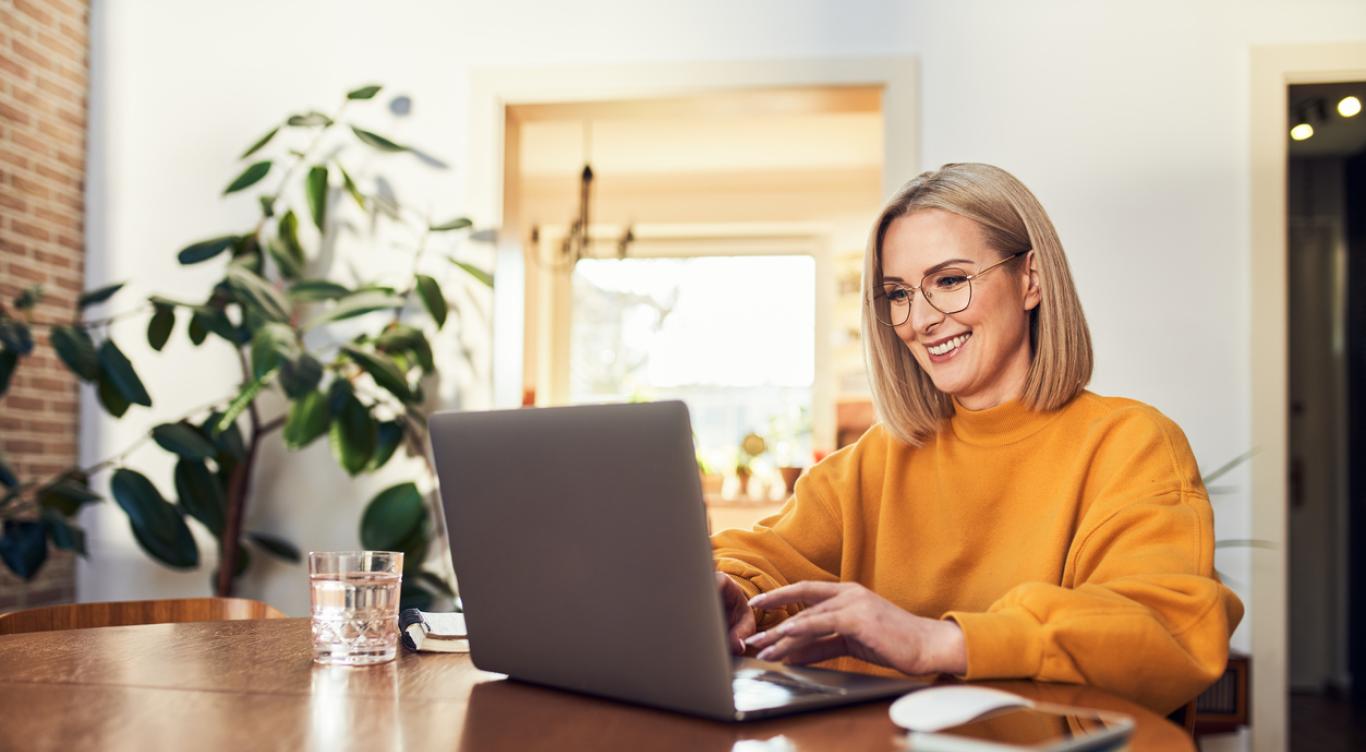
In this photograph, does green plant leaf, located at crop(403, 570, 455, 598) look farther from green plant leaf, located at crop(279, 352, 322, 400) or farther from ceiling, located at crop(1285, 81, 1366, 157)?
ceiling, located at crop(1285, 81, 1366, 157)

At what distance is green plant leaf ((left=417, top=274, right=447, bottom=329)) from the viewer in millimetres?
3438

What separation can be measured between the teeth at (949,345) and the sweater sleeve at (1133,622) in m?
0.40

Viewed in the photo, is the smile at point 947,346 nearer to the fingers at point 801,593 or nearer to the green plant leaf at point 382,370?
the fingers at point 801,593

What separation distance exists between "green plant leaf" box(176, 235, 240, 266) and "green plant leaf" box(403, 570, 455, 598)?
1.06 meters

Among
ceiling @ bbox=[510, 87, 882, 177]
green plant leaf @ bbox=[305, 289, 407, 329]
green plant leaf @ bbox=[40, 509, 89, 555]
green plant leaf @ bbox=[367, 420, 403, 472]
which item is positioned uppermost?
ceiling @ bbox=[510, 87, 882, 177]

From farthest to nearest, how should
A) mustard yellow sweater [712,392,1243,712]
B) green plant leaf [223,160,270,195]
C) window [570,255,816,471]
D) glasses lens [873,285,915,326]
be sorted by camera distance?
1. window [570,255,816,471]
2. green plant leaf [223,160,270,195]
3. glasses lens [873,285,915,326]
4. mustard yellow sweater [712,392,1243,712]

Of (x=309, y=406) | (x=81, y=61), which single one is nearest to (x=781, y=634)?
(x=309, y=406)

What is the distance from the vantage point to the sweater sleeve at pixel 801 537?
155cm

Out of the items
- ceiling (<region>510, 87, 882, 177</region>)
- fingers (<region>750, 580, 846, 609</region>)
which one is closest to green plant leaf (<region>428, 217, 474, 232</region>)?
ceiling (<region>510, 87, 882, 177</region>)

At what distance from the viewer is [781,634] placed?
43.7 inches

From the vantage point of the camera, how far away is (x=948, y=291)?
1.60 metres

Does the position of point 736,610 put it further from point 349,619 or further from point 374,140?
point 374,140

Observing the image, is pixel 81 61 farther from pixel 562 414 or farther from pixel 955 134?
pixel 562 414

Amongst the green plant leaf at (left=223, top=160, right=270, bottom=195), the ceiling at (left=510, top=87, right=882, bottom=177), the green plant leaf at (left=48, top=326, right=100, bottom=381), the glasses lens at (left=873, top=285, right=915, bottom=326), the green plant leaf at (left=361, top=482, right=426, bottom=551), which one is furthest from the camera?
the ceiling at (left=510, top=87, right=882, bottom=177)
